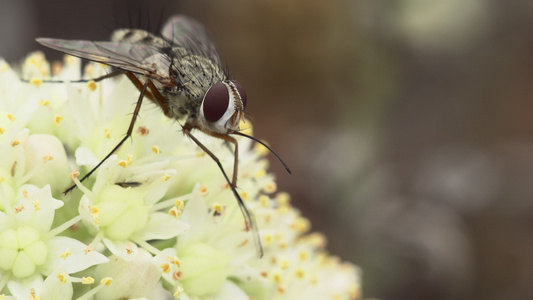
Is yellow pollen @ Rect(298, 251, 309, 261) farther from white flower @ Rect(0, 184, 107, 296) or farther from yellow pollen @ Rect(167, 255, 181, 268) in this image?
white flower @ Rect(0, 184, 107, 296)

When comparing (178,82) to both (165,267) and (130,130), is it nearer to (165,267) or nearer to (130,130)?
(130,130)

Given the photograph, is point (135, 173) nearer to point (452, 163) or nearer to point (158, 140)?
point (158, 140)

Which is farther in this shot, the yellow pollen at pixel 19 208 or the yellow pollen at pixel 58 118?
the yellow pollen at pixel 58 118

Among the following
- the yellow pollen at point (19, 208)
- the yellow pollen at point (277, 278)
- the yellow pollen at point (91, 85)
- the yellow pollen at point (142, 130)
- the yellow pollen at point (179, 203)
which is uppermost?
the yellow pollen at point (277, 278)

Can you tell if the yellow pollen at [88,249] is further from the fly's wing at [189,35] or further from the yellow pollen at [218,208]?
the fly's wing at [189,35]

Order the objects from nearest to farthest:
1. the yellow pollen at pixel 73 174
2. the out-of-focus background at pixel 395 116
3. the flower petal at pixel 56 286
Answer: the flower petal at pixel 56 286 → the yellow pollen at pixel 73 174 → the out-of-focus background at pixel 395 116

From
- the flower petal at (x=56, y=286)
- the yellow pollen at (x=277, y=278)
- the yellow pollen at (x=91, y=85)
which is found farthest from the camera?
the yellow pollen at (x=277, y=278)

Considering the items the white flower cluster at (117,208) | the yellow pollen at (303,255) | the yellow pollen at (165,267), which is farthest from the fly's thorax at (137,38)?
the yellow pollen at (303,255)

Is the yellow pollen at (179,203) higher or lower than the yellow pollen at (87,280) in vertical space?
higher
